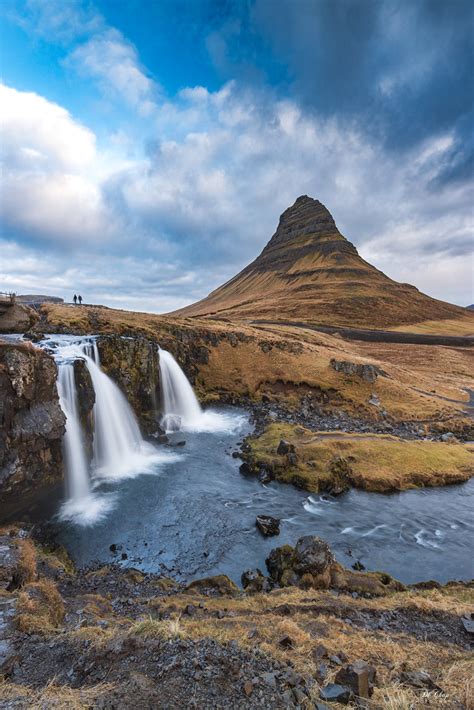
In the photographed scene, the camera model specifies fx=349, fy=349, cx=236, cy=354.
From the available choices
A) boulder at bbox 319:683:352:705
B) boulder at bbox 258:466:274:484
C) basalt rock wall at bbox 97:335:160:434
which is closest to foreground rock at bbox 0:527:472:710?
boulder at bbox 319:683:352:705

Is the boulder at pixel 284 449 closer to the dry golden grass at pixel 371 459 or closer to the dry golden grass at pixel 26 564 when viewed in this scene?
the dry golden grass at pixel 371 459

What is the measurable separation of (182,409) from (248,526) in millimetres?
24972

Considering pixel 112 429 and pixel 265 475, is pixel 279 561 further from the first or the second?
pixel 112 429

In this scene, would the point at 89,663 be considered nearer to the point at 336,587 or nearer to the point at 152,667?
the point at 152,667

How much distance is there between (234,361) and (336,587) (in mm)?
43377

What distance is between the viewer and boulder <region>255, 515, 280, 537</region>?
68.6ft

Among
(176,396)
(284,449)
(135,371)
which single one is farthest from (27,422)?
(176,396)

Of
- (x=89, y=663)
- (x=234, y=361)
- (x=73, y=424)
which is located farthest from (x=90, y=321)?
(x=89, y=663)

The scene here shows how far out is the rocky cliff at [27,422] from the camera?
69.2 feet

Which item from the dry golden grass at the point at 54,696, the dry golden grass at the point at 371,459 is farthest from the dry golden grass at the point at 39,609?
the dry golden grass at the point at 371,459

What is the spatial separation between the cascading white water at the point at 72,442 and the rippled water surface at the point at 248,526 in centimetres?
151

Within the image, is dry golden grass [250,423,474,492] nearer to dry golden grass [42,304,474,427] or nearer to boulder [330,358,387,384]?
dry golden grass [42,304,474,427]

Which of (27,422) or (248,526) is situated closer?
(248,526)

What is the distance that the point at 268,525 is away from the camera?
21203 mm
